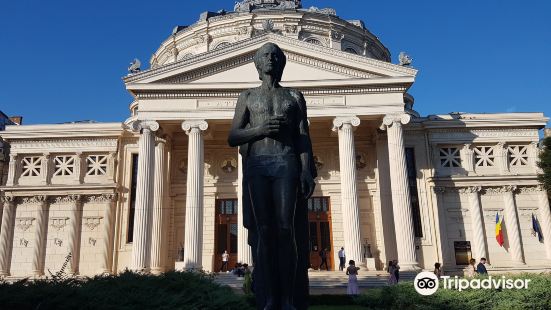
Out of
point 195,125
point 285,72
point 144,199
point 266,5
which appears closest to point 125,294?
point 144,199

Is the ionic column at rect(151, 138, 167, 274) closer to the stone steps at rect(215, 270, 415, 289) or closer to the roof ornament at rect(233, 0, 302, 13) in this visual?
the stone steps at rect(215, 270, 415, 289)

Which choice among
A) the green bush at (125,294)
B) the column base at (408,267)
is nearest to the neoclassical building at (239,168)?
the column base at (408,267)

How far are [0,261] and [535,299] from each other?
30462 mm

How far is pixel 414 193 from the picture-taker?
31203mm

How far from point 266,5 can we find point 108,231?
2719cm

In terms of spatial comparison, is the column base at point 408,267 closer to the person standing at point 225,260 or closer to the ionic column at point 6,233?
the person standing at point 225,260

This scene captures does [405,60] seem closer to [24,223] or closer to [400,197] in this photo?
[400,197]

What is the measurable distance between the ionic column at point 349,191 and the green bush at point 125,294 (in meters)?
13.8

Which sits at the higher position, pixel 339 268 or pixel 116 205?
pixel 116 205

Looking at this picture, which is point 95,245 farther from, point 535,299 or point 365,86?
point 535,299

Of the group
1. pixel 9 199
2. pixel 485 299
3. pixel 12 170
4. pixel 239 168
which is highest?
pixel 12 170

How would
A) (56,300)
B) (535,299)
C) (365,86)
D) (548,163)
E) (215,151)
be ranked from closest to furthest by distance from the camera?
(56,300) < (535,299) < (365,86) < (548,163) < (215,151)

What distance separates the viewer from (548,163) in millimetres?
29797

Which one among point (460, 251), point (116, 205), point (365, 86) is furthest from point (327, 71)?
point (116, 205)
